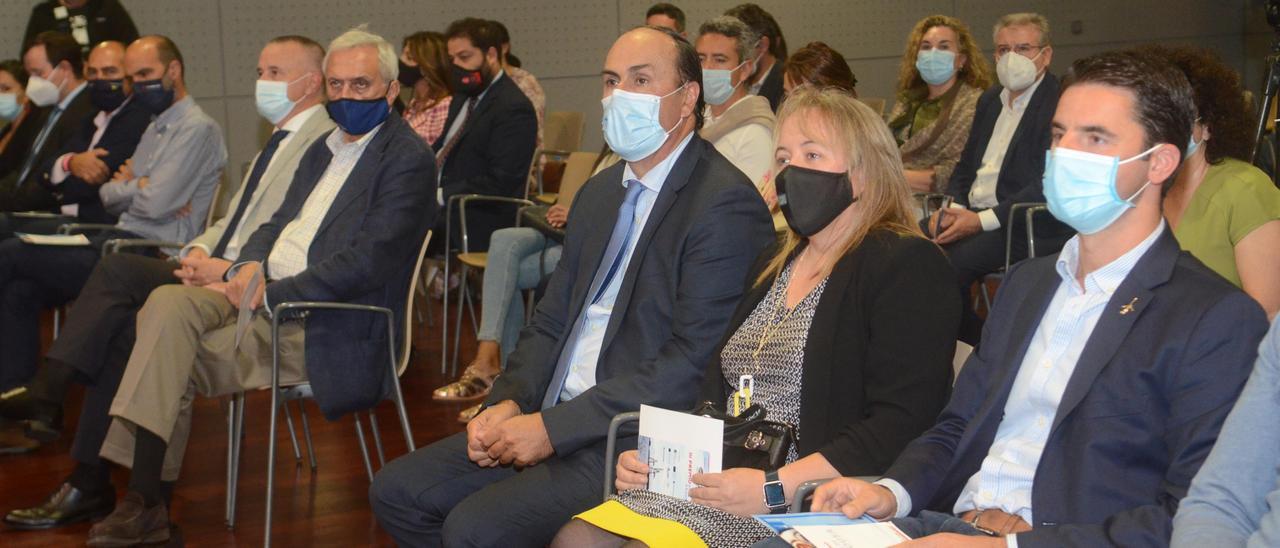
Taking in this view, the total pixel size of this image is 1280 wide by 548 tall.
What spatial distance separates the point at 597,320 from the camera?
9.50ft

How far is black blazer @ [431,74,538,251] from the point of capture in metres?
5.72

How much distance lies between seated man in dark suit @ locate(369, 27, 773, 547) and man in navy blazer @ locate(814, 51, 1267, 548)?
2.32 feet

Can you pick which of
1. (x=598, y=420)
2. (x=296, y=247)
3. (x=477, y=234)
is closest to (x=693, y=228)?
(x=598, y=420)

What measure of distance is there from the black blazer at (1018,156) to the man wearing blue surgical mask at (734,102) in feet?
3.31

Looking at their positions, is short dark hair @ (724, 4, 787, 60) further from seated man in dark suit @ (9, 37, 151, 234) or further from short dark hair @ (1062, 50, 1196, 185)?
short dark hair @ (1062, 50, 1196, 185)

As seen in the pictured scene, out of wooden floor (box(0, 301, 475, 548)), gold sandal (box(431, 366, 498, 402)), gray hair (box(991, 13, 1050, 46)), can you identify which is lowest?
wooden floor (box(0, 301, 475, 548))

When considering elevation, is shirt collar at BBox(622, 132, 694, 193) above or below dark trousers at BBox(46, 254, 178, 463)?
above

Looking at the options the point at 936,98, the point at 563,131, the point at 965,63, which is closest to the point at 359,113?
the point at 936,98

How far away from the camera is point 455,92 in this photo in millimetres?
6316

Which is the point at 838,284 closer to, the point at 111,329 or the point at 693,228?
the point at 693,228

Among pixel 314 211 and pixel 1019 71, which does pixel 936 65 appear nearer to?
pixel 1019 71

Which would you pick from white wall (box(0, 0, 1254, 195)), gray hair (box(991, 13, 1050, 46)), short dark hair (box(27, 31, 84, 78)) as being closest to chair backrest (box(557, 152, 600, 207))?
gray hair (box(991, 13, 1050, 46))

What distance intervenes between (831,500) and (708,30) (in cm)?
294

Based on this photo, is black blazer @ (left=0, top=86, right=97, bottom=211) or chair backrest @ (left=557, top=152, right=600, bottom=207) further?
black blazer @ (left=0, top=86, right=97, bottom=211)
